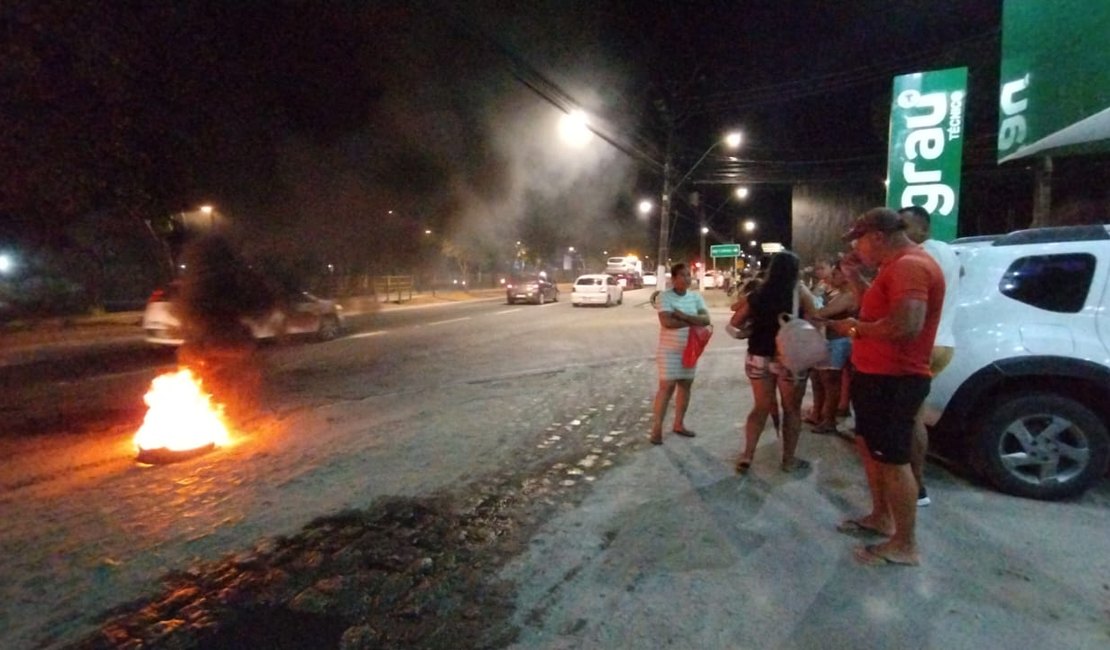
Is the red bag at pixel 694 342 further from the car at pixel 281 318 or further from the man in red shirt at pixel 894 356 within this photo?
the car at pixel 281 318

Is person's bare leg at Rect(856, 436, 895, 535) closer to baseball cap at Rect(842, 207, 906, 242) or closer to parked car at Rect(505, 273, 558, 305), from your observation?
baseball cap at Rect(842, 207, 906, 242)

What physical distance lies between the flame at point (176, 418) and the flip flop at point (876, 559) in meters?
5.16

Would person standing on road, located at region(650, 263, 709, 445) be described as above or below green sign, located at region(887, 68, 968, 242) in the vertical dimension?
below

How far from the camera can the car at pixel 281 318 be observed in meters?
12.8

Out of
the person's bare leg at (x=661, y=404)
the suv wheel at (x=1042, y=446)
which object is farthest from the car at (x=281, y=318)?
the suv wheel at (x=1042, y=446)

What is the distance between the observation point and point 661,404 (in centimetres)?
585

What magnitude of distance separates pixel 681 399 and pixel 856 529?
86.2 inches

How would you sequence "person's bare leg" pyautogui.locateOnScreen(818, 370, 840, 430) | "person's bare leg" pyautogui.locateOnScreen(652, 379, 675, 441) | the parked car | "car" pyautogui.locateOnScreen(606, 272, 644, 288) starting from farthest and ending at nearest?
1. "car" pyautogui.locateOnScreen(606, 272, 644, 288)
2. the parked car
3. "person's bare leg" pyautogui.locateOnScreen(818, 370, 840, 430)
4. "person's bare leg" pyautogui.locateOnScreen(652, 379, 675, 441)

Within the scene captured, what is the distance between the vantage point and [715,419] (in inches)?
273

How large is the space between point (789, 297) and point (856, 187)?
96.0 feet

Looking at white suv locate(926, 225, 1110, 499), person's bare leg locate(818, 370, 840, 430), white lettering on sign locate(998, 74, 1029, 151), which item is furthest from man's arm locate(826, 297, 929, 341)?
white lettering on sign locate(998, 74, 1029, 151)

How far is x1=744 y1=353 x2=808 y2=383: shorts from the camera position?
4.71m

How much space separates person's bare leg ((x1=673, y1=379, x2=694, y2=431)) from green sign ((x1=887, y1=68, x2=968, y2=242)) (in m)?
6.11

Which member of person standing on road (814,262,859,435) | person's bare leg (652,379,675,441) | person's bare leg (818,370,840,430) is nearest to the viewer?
person's bare leg (652,379,675,441)
